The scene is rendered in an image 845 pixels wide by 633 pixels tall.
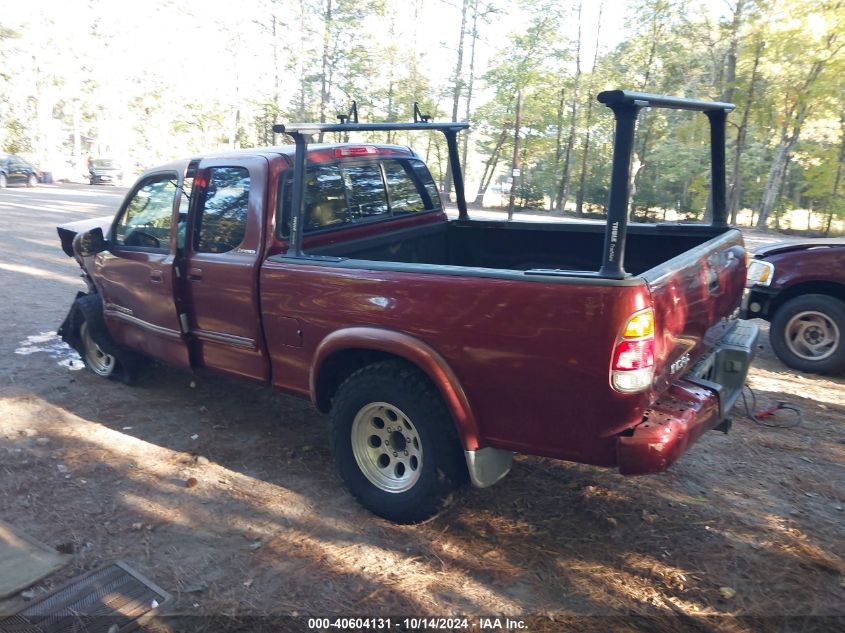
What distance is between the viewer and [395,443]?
135 inches

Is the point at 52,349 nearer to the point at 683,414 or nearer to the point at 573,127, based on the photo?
the point at 683,414

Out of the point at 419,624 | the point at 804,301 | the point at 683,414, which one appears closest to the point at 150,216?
the point at 419,624

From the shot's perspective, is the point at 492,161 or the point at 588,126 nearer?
the point at 588,126

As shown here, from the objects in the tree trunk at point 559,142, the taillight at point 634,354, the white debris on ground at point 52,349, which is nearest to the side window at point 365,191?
the taillight at point 634,354

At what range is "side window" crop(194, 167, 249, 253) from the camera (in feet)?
13.0

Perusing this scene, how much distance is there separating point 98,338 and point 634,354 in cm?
456

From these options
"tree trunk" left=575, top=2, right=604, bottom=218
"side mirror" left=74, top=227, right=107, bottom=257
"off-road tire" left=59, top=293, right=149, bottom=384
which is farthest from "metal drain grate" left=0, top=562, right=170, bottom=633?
"tree trunk" left=575, top=2, right=604, bottom=218

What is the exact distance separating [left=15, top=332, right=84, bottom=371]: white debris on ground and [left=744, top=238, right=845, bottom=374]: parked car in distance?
6434 mm

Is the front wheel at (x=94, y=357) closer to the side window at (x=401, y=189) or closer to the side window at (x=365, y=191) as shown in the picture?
the side window at (x=365, y=191)

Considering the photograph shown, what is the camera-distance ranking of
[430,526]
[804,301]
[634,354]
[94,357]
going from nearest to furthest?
[634,354] < [430,526] < [94,357] < [804,301]

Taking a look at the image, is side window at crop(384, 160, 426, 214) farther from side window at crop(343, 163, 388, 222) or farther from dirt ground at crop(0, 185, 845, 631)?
dirt ground at crop(0, 185, 845, 631)

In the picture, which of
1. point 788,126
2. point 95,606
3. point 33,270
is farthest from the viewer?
point 788,126

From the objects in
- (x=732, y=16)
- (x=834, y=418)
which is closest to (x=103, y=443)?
(x=834, y=418)

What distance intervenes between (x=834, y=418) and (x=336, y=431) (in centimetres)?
388
